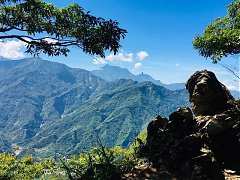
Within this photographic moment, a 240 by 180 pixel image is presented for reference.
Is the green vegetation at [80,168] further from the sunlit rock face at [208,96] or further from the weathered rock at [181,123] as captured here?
the sunlit rock face at [208,96]

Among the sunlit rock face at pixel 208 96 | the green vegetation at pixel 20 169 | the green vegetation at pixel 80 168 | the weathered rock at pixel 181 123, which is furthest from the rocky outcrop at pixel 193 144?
the green vegetation at pixel 20 169

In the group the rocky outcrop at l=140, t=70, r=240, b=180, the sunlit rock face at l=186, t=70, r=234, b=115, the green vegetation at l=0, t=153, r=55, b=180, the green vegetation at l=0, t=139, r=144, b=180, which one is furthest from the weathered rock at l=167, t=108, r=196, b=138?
the green vegetation at l=0, t=153, r=55, b=180

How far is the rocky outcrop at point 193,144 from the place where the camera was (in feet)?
41.1

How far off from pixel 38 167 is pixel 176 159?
668 centimetres

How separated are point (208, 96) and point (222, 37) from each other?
13.5 feet

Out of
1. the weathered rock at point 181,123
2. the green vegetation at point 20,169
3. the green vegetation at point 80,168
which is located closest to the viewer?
the green vegetation at point 80,168

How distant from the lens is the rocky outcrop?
1254 centimetres

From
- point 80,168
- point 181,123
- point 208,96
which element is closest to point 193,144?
point 181,123

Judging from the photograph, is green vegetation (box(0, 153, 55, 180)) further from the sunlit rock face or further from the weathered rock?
the sunlit rock face

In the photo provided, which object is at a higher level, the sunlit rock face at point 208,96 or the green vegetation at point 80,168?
the sunlit rock face at point 208,96

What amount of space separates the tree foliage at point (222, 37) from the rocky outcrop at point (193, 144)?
4.66 metres

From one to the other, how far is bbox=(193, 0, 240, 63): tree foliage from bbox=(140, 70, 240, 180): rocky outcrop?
466 cm

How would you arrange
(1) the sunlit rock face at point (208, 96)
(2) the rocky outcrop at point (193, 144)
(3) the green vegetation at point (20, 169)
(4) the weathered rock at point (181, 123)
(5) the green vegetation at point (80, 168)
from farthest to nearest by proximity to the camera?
(1) the sunlit rock face at point (208, 96) → (3) the green vegetation at point (20, 169) → (4) the weathered rock at point (181, 123) → (2) the rocky outcrop at point (193, 144) → (5) the green vegetation at point (80, 168)

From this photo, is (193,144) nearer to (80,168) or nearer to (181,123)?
(181,123)
